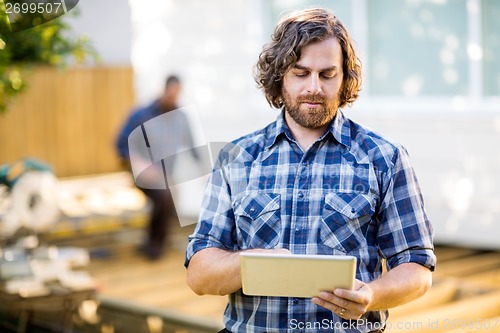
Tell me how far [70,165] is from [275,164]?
468 inches

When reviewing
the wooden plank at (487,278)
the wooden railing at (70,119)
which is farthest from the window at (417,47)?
the wooden railing at (70,119)

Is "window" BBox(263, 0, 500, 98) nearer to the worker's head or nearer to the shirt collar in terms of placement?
the worker's head

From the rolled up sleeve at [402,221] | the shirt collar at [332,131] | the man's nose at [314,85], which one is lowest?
the rolled up sleeve at [402,221]

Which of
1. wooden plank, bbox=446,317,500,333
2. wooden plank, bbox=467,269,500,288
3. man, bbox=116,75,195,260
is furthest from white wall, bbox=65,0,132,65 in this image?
wooden plank, bbox=446,317,500,333

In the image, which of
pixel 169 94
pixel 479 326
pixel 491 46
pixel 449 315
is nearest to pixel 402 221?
pixel 479 326

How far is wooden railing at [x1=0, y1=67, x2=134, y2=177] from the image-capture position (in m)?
13.6

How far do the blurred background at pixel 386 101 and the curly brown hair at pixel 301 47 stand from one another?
274 cm

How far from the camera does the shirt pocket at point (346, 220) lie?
8.21 feet

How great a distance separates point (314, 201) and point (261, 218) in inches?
6.2

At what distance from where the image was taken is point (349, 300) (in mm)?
2305

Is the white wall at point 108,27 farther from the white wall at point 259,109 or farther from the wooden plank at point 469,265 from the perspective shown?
the wooden plank at point 469,265

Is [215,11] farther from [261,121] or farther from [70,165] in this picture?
[70,165]

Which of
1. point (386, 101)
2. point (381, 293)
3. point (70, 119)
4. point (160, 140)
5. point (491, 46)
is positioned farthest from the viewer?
point (70, 119)

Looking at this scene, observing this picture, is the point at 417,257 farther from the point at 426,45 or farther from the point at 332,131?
the point at 426,45
